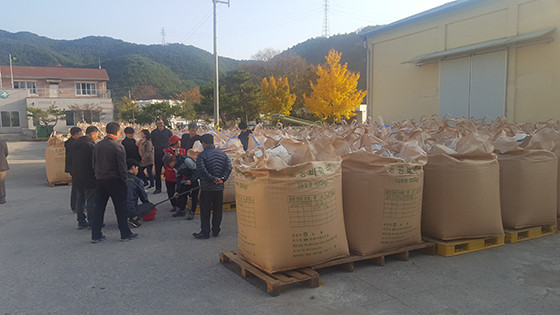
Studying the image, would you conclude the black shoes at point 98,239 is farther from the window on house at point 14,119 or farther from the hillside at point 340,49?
the hillside at point 340,49

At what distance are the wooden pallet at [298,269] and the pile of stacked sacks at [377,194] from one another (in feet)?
0.23

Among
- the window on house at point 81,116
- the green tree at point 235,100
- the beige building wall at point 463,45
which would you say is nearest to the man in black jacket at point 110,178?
the beige building wall at point 463,45

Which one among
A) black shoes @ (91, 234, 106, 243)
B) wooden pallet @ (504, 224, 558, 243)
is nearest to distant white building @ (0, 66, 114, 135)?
black shoes @ (91, 234, 106, 243)

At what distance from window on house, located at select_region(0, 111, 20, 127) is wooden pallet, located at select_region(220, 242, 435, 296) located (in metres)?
51.3

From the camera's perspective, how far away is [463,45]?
50.5 ft

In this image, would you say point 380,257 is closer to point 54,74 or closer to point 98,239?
point 98,239

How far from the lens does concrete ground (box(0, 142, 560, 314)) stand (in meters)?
3.61

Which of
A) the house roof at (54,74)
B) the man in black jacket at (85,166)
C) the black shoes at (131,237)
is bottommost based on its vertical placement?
the black shoes at (131,237)

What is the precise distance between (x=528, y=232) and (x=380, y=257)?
2.48 meters

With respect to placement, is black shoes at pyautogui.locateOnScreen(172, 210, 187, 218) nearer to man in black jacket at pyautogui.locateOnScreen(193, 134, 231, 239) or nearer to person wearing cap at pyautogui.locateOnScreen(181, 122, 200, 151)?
man in black jacket at pyautogui.locateOnScreen(193, 134, 231, 239)

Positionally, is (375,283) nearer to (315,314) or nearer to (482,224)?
(315,314)

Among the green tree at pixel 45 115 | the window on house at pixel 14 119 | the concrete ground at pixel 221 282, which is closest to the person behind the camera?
the concrete ground at pixel 221 282

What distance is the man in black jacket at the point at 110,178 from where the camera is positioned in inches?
223

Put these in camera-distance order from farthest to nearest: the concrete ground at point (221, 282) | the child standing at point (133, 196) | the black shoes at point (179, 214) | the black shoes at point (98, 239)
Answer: the black shoes at point (179, 214)
the child standing at point (133, 196)
the black shoes at point (98, 239)
the concrete ground at point (221, 282)
